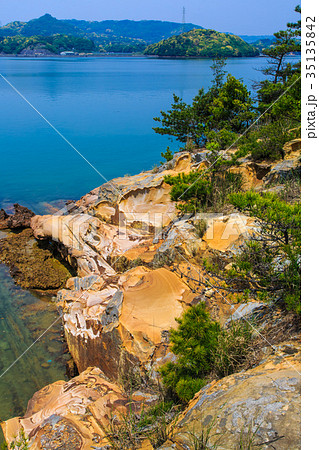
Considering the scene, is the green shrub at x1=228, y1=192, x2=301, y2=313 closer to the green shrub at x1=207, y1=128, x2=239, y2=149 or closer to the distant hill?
the green shrub at x1=207, y1=128, x2=239, y2=149

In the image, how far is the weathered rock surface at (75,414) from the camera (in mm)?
3977

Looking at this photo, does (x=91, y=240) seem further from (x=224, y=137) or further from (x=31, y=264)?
(x=224, y=137)

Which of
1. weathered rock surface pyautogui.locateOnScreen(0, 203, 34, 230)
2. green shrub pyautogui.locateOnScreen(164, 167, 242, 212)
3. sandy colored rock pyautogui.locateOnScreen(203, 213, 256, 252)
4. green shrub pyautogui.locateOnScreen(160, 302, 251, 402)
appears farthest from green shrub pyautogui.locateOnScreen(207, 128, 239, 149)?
weathered rock surface pyautogui.locateOnScreen(0, 203, 34, 230)

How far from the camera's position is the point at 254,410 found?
9.00 ft

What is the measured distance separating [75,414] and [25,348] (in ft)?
11.8

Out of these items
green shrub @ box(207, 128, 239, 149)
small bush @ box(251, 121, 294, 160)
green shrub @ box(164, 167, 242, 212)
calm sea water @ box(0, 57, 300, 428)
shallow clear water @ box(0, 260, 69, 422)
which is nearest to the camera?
shallow clear water @ box(0, 260, 69, 422)

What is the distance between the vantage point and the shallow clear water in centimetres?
646

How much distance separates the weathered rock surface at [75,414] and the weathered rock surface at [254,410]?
1091mm

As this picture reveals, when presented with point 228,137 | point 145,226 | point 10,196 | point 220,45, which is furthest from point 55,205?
point 220,45

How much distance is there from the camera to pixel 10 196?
17766mm

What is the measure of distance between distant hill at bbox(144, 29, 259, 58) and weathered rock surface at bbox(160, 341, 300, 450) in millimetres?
118781

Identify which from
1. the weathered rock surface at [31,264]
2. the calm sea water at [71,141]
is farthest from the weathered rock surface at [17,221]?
the calm sea water at [71,141]

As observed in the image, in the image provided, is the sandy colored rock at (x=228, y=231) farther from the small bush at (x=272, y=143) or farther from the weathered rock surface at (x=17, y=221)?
the weathered rock surface at (x=17, y=221)

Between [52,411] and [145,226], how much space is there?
5830 mm
